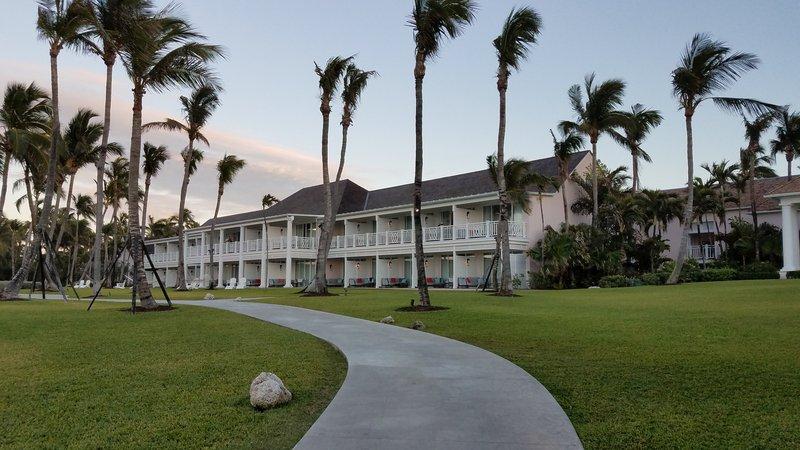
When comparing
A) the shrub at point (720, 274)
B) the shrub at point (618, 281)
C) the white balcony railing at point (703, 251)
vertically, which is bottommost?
the shrub at point (618, 281)

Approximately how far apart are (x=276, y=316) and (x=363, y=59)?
1531 cm

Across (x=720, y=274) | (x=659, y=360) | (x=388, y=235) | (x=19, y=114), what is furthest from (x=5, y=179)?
(x=720, y=274)

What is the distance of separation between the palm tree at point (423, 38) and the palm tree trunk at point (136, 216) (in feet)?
27.4

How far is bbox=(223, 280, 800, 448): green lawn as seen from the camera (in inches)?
213

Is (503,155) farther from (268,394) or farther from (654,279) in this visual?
(268,394)

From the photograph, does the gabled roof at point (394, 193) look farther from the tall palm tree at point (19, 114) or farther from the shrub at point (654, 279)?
the tall palm tree at point (19, 114)

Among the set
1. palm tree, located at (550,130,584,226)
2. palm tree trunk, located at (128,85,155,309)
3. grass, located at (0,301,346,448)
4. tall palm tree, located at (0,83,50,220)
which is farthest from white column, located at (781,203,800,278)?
tall palm tree, located at (0,83,50,220)

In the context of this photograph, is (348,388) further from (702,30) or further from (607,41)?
(702,30)

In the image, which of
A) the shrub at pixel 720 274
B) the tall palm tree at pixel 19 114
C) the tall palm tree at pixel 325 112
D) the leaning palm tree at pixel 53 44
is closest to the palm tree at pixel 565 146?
the shrub at pixel 720 274

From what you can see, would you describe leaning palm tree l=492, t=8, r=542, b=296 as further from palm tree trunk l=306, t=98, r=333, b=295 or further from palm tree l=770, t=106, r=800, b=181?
palm tree l=770, t=106, r=800, b=181

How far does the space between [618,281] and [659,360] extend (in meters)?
19.8

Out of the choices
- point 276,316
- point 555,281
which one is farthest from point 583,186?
point 276,316

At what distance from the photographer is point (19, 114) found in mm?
27938

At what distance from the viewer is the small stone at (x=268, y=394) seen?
6129 millimetres
